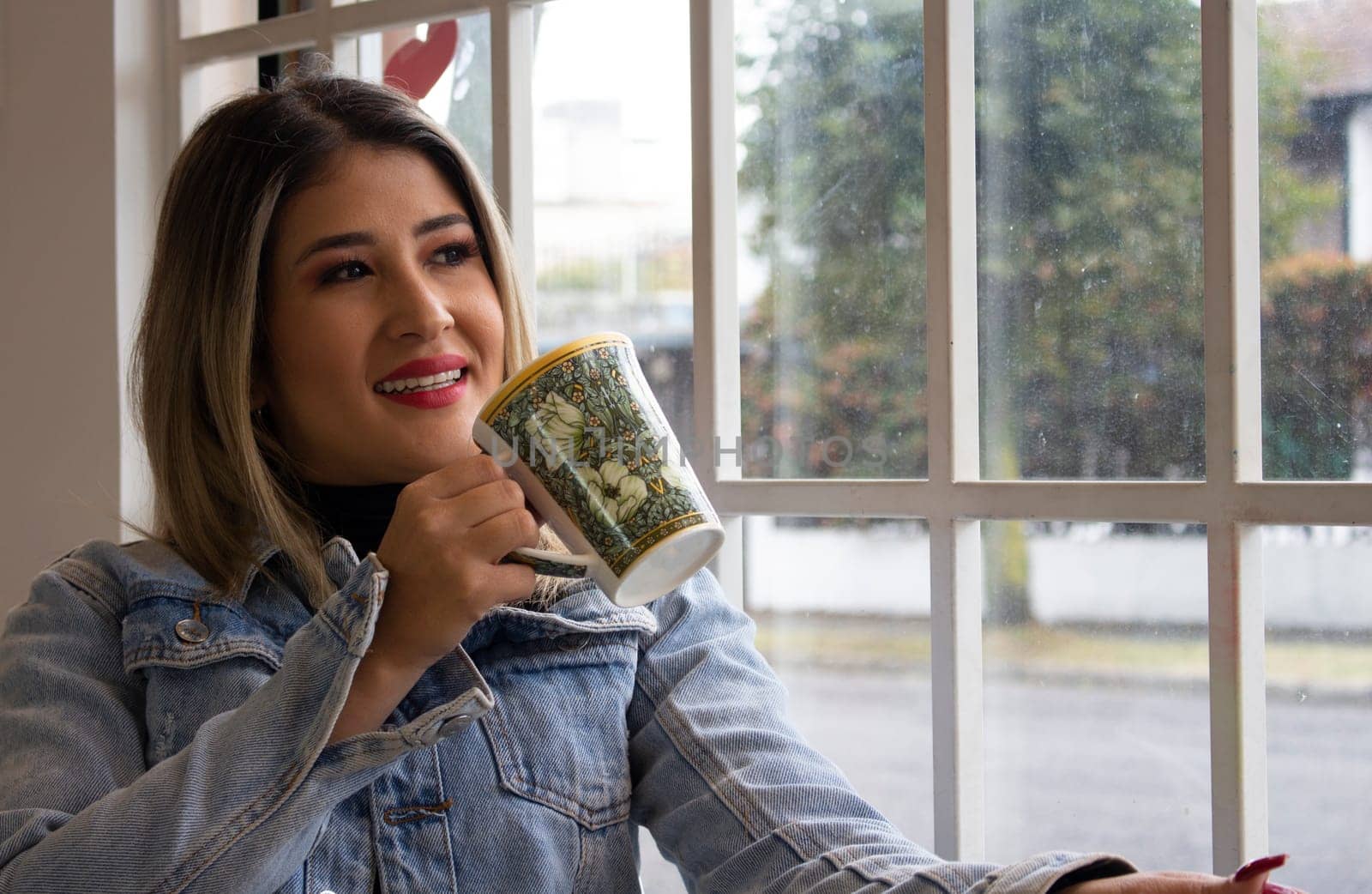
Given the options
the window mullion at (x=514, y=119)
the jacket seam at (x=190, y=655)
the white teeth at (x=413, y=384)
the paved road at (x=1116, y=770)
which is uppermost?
the window mullion at (x=514, y=119)

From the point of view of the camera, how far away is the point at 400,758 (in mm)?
871

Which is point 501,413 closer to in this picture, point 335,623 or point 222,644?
point 335,623

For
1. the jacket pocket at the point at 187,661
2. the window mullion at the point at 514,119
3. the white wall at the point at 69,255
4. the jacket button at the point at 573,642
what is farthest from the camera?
the white wall at the point at 69,255

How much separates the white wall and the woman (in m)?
0.35

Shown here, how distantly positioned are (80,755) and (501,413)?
1.28ft

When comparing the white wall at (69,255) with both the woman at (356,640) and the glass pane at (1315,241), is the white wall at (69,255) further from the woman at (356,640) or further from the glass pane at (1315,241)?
the glass pane at (1315,241)

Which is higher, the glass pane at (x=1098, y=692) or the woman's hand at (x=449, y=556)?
the woman's hand at (x=449, y=556)

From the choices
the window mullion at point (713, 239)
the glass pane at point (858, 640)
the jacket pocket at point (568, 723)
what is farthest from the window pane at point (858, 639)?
the jacket pocket at point (568, 723)

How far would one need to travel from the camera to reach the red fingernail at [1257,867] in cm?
66

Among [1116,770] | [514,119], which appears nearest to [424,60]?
[514,119]

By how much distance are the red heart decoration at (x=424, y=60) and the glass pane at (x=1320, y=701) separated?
1.04 m

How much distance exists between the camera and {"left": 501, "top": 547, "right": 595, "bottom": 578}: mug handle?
2.64 ft

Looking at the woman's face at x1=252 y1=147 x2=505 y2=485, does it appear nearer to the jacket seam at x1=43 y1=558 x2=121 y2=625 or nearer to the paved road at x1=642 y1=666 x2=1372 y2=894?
the jacket seam at x1=43 y1=558 x2=121 y2=625

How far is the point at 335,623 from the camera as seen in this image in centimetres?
82
